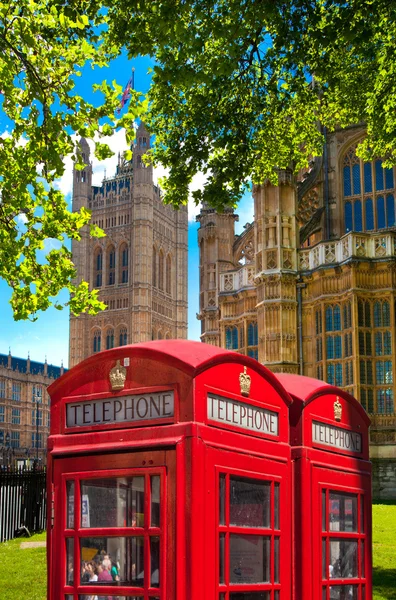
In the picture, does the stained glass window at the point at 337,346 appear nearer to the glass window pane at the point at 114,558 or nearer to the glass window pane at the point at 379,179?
the glass window pane at the point at 379,179

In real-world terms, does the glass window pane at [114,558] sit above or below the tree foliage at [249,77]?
below

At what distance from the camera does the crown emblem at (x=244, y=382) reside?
4.85 m

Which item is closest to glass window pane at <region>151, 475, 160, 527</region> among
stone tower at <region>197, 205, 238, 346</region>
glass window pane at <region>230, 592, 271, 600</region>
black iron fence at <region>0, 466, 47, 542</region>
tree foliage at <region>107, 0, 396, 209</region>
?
glass window pane at <region>230, 592, 271, 600</region>

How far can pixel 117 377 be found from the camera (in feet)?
15.4

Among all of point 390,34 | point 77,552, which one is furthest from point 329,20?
point 77,552

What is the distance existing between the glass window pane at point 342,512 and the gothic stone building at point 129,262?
4610 inches

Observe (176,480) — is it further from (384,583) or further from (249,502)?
(384,583)

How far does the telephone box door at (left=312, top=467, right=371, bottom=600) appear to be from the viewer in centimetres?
555

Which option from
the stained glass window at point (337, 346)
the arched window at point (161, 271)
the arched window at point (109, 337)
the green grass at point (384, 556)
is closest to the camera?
the green grass at point (384, 556)

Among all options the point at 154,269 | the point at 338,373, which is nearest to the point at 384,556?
the point at 338,373

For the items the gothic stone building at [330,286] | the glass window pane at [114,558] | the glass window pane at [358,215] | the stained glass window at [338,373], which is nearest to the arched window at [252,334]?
the gothic stone building at [330,286]

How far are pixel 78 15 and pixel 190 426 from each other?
7.35m

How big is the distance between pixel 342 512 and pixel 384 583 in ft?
13.8

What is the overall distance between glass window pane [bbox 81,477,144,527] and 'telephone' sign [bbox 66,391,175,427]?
34 centimetres
